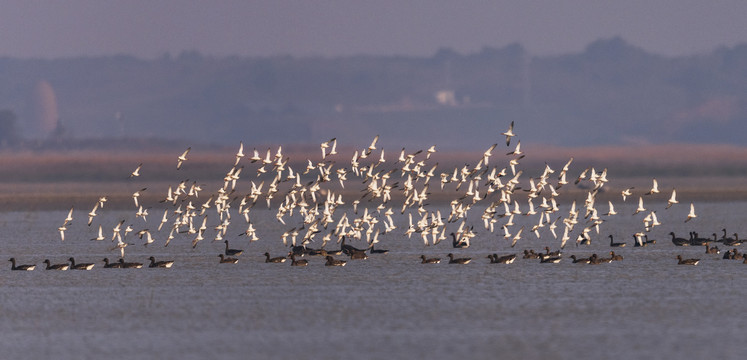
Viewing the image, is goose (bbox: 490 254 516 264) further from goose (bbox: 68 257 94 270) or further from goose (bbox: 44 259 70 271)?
goose (bbox: 44 259 70 271)

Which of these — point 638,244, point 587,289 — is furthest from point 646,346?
point 638,244

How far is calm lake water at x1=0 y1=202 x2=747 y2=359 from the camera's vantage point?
36562 millimetres

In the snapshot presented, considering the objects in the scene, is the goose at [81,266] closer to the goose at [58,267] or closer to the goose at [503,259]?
the goose at [58,267]

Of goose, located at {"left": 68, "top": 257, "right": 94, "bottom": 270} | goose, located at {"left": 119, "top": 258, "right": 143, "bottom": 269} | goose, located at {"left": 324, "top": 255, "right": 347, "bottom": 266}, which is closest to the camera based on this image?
goose, located at {"left": 68, "top": 257, "right": 94, "bottom": 270}

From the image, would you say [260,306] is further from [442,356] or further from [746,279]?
[746,279]

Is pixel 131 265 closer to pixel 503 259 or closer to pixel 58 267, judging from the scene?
pixel 58 267

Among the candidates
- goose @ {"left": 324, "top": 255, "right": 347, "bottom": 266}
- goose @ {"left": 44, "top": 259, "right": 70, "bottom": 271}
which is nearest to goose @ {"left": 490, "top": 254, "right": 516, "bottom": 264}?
goose @ {"left": 324, "top": 255, "right": 347, "bottom": 266}

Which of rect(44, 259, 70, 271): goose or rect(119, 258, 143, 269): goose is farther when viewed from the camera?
rect(119, 258, 143, 269): goose

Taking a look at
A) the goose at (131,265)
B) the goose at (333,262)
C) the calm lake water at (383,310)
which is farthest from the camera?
the goose at (131,265)

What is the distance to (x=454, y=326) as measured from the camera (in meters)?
40.9

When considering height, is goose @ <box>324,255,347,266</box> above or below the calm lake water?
above

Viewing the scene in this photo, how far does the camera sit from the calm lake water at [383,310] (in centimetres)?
3656

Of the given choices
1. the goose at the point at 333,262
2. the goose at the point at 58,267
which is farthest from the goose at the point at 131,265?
the goose at the point at 333,262

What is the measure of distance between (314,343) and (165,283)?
21.9m
